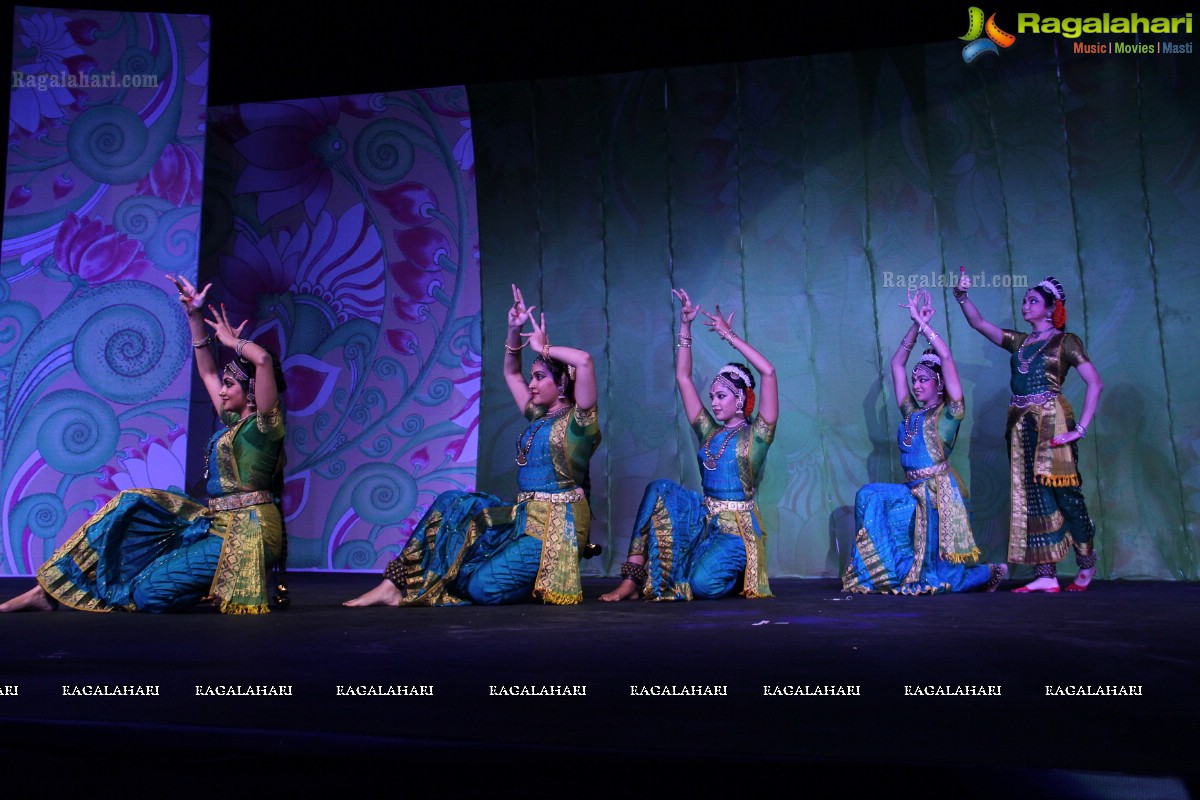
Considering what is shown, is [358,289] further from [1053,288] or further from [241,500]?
[1053,288]

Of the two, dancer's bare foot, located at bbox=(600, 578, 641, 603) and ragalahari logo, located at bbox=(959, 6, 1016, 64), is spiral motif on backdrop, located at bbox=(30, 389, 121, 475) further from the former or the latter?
ragalahari logo, located at bbox=(959, 6, 1016, 64)

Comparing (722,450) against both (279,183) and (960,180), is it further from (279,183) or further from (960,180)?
(279,183)

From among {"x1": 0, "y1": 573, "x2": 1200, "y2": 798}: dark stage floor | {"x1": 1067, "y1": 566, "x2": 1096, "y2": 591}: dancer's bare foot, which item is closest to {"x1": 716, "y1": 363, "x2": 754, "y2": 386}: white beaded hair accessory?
{"x1": 0, "y1": 573, "x2": 1200, "y2": 798}: dark stage floor

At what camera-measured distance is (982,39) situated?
16.6ft

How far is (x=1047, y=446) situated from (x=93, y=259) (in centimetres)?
466

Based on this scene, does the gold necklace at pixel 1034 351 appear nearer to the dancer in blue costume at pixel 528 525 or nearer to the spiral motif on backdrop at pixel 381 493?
the dancer in blue costume at pixel 528 525

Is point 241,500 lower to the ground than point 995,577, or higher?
higher

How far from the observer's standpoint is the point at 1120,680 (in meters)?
1.91

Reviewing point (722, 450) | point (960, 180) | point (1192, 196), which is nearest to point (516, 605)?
point (722, 450)

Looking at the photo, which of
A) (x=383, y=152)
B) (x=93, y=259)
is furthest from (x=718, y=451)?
(x=93, y=259)


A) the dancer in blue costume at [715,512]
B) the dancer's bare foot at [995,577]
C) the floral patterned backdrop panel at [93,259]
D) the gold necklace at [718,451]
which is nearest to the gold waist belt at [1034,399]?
the dancer's bare foot at [995,577]

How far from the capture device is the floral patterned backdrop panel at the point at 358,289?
5.59 metres

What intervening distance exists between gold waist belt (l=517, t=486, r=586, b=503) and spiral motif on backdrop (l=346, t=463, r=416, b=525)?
1670mm

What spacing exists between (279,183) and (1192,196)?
4873 mm
